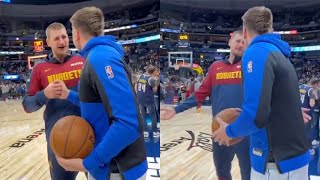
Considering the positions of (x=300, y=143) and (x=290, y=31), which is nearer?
(x=300, y=143)

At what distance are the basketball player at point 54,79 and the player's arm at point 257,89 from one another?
1076mm

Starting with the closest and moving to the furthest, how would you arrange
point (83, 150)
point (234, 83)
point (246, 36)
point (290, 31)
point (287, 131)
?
point (83, 150)
point (287, 131)
point (246, 36)
point (234, 83)
point (290, 31)

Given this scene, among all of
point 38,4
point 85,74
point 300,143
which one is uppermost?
point 38,4

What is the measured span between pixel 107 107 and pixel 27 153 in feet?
8.83

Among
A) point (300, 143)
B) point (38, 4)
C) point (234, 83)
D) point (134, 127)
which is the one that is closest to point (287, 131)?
point (300, 143)

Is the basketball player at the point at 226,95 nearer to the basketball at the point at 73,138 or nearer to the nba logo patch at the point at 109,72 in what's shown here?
the basketball at the point at 73,138

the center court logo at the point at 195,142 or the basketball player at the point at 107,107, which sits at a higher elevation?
the basketball player at the point at 107,107

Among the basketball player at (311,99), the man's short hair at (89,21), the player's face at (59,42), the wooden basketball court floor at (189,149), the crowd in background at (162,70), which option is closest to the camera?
the man's short hair at (89,21)

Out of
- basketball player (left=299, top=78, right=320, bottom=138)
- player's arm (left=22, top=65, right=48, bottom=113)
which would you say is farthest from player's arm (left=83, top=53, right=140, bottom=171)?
basketball player (left=299, top=78, right=320, bottom=138)

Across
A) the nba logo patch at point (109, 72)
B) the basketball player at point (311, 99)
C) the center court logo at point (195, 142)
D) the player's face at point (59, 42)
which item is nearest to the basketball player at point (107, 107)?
the nba logo patch at point (109, 72)

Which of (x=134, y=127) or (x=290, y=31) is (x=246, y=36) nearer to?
(x=134, y=127)

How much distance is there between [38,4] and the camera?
110 inches

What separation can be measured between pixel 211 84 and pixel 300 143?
48.4 inches

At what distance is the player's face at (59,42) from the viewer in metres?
2.29
